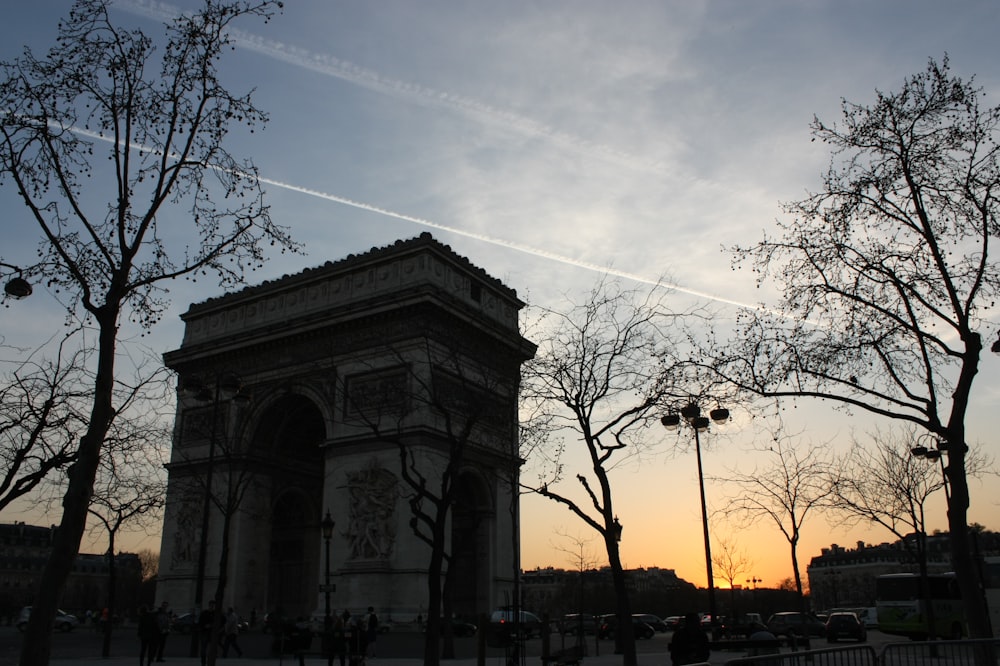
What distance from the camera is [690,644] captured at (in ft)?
37.3

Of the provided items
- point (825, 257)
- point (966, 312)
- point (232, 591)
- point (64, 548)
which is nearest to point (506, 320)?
point (232, 591)

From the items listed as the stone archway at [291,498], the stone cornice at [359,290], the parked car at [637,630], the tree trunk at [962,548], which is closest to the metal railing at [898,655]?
the tree trunk at [962,548]

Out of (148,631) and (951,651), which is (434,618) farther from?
(951,651)

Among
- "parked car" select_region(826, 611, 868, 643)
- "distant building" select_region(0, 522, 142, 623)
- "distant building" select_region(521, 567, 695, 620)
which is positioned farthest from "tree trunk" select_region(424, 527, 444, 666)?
"distant building" select_region(0, 522, 142, 623)

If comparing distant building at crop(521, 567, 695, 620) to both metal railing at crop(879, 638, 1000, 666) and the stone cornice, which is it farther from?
metal railing at crop(879, 638, 1000, 666)

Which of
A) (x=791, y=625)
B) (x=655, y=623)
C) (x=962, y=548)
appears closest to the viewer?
(x=962, y=548)

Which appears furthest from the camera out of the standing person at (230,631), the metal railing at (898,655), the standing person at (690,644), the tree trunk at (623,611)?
the standing person at (230,631)

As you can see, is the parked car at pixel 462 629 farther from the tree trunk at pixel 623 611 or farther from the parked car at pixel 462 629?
the tree trunk at pixel 623 611

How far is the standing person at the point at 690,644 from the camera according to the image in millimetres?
11266

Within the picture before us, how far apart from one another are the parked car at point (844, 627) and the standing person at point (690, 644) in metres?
25.8

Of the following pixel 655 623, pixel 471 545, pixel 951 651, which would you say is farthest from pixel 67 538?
pixel 655 623

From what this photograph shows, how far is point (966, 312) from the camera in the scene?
49.4ft

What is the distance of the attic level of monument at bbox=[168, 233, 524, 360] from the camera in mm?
34000

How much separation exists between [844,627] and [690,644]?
1033 inches
